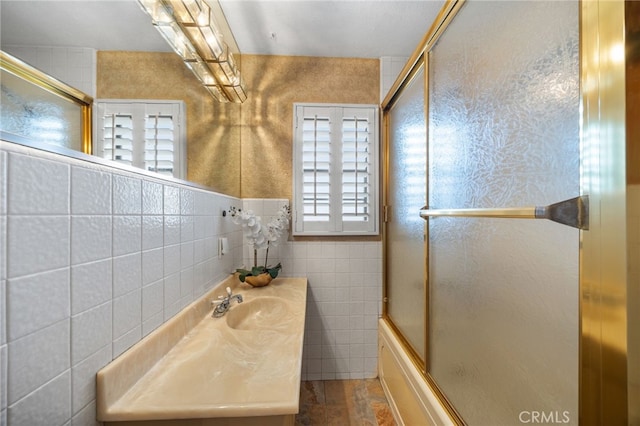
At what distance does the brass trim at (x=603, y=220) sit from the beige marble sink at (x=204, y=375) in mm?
626

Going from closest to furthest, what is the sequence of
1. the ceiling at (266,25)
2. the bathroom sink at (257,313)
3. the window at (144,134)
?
the ceiling at (266,25)
the window at (144,134)
the bathroom sink at (257,313)

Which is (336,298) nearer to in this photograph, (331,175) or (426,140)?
(331,175)

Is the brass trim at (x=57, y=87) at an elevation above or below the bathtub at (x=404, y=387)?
above

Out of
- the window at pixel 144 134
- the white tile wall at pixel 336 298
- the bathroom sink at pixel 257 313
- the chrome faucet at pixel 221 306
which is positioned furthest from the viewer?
the white tile wall at pixel 336 298

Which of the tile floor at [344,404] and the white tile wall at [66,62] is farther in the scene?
the tile floor at [344,404]

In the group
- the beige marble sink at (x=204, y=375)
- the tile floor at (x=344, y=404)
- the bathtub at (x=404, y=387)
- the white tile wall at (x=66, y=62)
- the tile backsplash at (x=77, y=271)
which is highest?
the white tile wall at (x=66, y=62)

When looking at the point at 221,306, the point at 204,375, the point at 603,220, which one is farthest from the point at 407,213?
the point at 204,375

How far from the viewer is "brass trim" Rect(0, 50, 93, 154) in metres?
0.42

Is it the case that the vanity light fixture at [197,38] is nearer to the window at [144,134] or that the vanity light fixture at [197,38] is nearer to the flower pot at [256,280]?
the window at [144,134]

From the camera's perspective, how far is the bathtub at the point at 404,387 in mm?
962

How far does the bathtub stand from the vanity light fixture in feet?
5.90

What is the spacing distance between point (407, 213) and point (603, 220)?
95 centimetres

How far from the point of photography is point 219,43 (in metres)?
1.19

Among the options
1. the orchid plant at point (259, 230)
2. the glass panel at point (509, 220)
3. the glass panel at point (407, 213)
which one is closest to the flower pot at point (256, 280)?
the orchid plant at point (259, 230)
